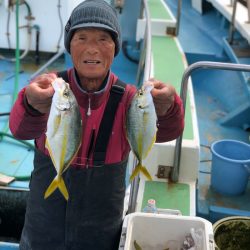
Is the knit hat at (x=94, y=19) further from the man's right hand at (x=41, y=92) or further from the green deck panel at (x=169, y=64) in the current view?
the green deck panel at (x=169, y=64)

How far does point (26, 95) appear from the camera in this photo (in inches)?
68.0

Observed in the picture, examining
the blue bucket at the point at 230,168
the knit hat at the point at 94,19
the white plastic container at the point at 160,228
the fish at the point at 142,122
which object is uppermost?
the knit hat at the point at 94,19

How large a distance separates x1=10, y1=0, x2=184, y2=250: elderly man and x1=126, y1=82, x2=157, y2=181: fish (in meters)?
0.11

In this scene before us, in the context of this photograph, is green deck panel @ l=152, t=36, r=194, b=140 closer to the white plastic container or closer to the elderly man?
the white plastic container

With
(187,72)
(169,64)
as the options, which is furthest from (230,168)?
(169,64)

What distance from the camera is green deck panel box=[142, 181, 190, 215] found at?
2.75 m

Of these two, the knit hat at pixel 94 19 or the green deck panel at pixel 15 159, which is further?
the green deck panel at pixel 15 159

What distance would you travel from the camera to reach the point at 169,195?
2.86 meters

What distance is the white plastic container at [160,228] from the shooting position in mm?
2289

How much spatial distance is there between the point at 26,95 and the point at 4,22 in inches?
227

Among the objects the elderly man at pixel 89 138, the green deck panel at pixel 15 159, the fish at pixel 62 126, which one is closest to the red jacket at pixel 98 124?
the elderly man at pixel 89 138

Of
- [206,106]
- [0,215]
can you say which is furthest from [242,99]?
[0,215]

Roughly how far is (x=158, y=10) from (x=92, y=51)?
506cm

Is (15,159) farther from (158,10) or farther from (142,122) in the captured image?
(158,10)
